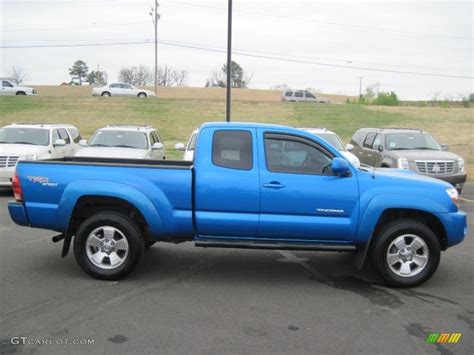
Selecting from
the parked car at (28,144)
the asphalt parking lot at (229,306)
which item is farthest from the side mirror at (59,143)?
the asphalt parking lot at (229,306)

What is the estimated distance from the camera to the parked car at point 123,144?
497 inches

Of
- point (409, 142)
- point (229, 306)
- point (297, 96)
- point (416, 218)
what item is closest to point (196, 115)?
point (297, 96)

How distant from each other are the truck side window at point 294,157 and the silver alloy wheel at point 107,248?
1899 millimetres

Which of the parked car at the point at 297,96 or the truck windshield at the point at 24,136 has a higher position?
the parked car at the point at 297,96

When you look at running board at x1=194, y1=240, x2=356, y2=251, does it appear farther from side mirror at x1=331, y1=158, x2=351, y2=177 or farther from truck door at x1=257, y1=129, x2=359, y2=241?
side mirror at x1=331, y1=158, x2=351, y2=177

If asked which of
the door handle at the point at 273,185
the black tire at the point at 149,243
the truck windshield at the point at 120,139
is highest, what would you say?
the truck windshield at the point at 120,139

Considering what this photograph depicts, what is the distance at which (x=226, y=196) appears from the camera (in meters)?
5.65

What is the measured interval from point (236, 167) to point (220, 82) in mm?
98693

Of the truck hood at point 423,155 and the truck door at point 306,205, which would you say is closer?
the truck door at point 306,205

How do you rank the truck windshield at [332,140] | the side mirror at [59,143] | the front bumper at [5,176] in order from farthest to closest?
the truck windshield at [332,140] → the side mirror at [59,143] → the front bumper at [5,176]

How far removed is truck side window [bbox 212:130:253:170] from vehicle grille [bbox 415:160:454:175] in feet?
23.9

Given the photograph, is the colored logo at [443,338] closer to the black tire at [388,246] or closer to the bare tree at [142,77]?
the black tire at [388,246]

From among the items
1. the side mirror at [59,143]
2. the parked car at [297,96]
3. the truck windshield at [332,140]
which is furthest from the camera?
the parked car at [297,96]

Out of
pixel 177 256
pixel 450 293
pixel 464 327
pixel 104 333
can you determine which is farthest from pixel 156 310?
pixel 450 293
